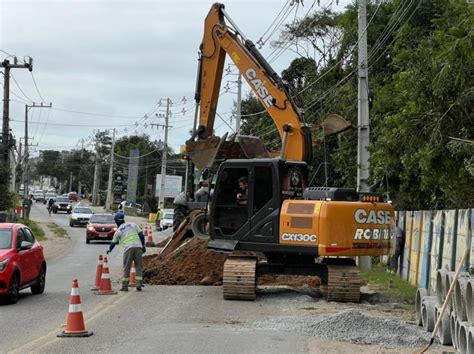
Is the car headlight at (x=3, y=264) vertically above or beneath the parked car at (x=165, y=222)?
beneath

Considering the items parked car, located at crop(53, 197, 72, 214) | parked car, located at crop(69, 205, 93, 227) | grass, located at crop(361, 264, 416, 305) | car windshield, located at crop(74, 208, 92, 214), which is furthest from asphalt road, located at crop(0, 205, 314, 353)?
parked car, located at crop(53, 197, 72, 214)

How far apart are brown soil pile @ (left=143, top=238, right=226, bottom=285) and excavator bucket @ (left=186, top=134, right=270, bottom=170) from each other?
262cm

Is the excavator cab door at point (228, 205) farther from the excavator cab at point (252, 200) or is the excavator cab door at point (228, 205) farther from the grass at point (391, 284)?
the grass at point (391, 284)

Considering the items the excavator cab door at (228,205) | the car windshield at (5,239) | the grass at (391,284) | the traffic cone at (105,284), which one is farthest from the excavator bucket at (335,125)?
the car windshield at (5,239)

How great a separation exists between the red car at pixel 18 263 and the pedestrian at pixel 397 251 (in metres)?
10.1

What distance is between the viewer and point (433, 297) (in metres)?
11.1

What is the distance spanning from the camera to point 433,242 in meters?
16.0

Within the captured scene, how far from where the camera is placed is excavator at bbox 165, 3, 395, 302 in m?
14.0

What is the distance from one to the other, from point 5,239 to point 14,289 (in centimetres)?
120

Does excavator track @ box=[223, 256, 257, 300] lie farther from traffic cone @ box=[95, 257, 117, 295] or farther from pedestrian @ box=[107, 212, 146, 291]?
traffic cone @ box=[95, 257, 117, 295]

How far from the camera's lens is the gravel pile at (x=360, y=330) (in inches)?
392

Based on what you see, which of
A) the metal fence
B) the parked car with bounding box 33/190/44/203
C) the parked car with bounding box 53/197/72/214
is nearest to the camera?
the metal fence

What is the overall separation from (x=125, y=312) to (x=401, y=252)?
34.2 ft

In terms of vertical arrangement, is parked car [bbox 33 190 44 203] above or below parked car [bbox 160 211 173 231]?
above
